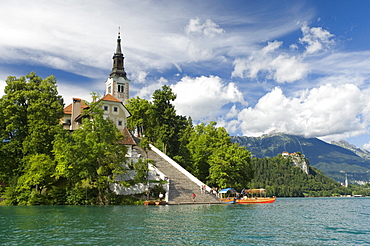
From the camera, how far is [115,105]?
231 feet

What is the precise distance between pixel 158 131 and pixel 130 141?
8.83m

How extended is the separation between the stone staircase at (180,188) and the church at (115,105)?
20.3 feet

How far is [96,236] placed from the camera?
61.3 ft

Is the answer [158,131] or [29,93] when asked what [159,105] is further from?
[29,93]

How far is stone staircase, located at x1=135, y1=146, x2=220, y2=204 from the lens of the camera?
49.7m

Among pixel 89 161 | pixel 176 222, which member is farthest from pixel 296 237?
pixel 89 161

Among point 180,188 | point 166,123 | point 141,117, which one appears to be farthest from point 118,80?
point 180,188

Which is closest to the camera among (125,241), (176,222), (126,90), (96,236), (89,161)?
(125,241)

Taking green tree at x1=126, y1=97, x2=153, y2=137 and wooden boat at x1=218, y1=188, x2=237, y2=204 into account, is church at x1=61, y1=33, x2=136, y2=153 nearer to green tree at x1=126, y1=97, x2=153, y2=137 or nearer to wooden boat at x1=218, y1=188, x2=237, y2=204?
green tree at x1=126, y1=97, x2=153, y2=137

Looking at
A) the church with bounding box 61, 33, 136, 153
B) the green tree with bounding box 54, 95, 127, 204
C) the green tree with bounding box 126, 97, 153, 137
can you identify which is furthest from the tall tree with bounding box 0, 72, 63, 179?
the green tree with bounding box 126, 97, 153, 137

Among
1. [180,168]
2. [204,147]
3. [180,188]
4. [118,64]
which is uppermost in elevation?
[118,64]

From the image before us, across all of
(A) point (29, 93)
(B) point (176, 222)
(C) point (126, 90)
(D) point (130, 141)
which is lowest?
(B) point (176, 222)

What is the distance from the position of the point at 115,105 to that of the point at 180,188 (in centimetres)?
2635

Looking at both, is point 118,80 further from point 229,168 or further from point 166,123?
point 229,168
